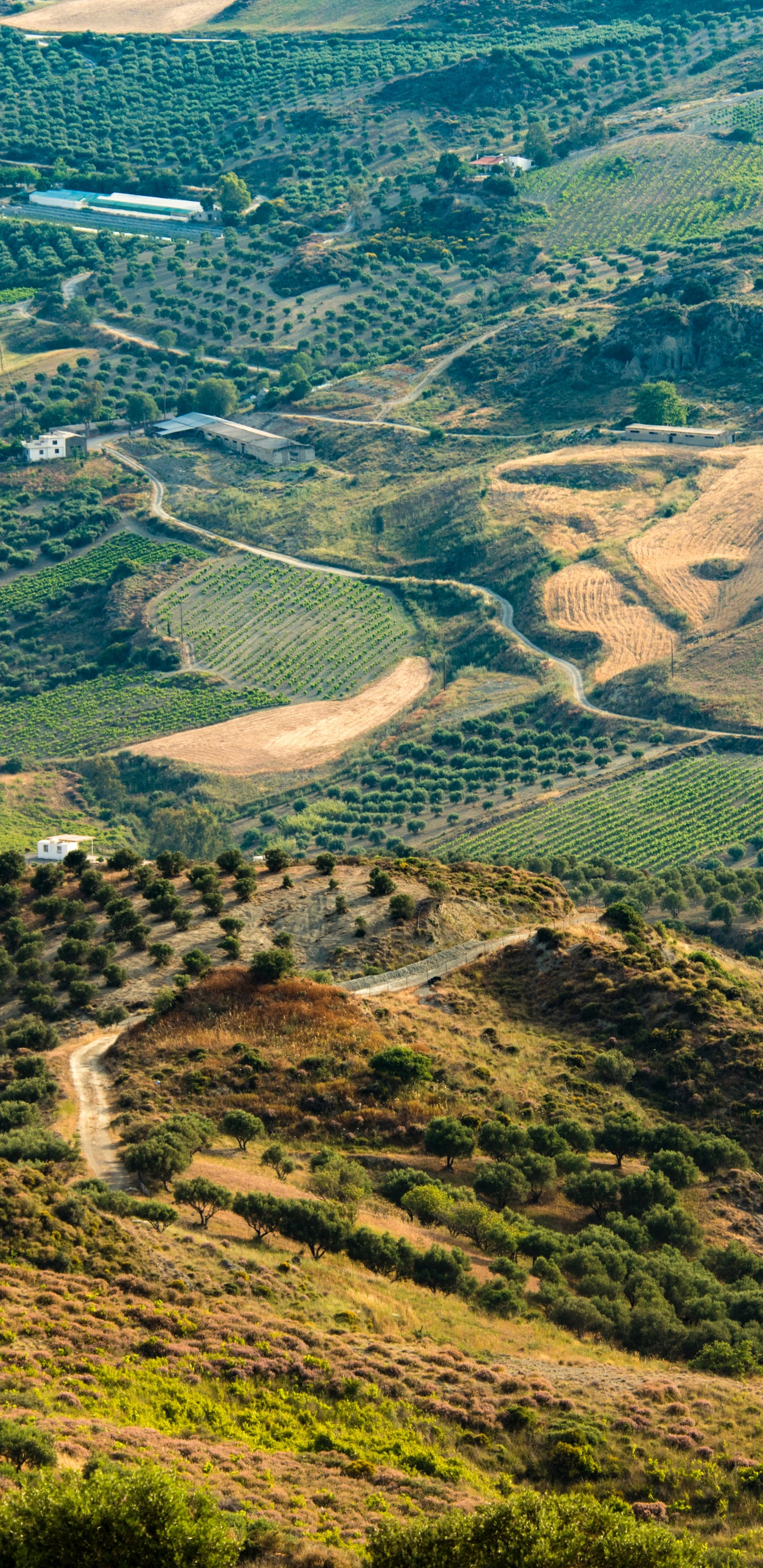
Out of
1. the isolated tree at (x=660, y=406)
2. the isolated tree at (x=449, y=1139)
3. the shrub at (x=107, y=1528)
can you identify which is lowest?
the isolated tree at (x=449, y=1139)

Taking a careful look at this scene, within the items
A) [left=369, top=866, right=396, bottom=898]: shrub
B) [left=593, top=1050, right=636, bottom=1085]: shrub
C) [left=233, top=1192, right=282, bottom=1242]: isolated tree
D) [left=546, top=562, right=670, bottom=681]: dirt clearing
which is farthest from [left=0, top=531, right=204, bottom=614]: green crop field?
[left=233, top=1192, right=282, bottom=1242]: isolated tree

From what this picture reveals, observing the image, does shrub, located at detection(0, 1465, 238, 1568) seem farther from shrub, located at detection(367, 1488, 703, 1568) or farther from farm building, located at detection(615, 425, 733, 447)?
farm building, located at detection(615, 425, 733, 447)

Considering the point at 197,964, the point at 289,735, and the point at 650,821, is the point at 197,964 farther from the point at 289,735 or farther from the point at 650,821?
the point at 289,735

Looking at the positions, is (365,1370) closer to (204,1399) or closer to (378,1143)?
(204,1399)

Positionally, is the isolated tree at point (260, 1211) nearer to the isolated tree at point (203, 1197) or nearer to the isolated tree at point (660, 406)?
the isolated tree at point (203, 1197)

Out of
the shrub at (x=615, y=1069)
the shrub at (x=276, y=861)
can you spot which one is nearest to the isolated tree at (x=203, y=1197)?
the shrub at (x=615, y=1069)

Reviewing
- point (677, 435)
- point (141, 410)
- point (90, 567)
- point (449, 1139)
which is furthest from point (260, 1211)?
point (141, 410)
